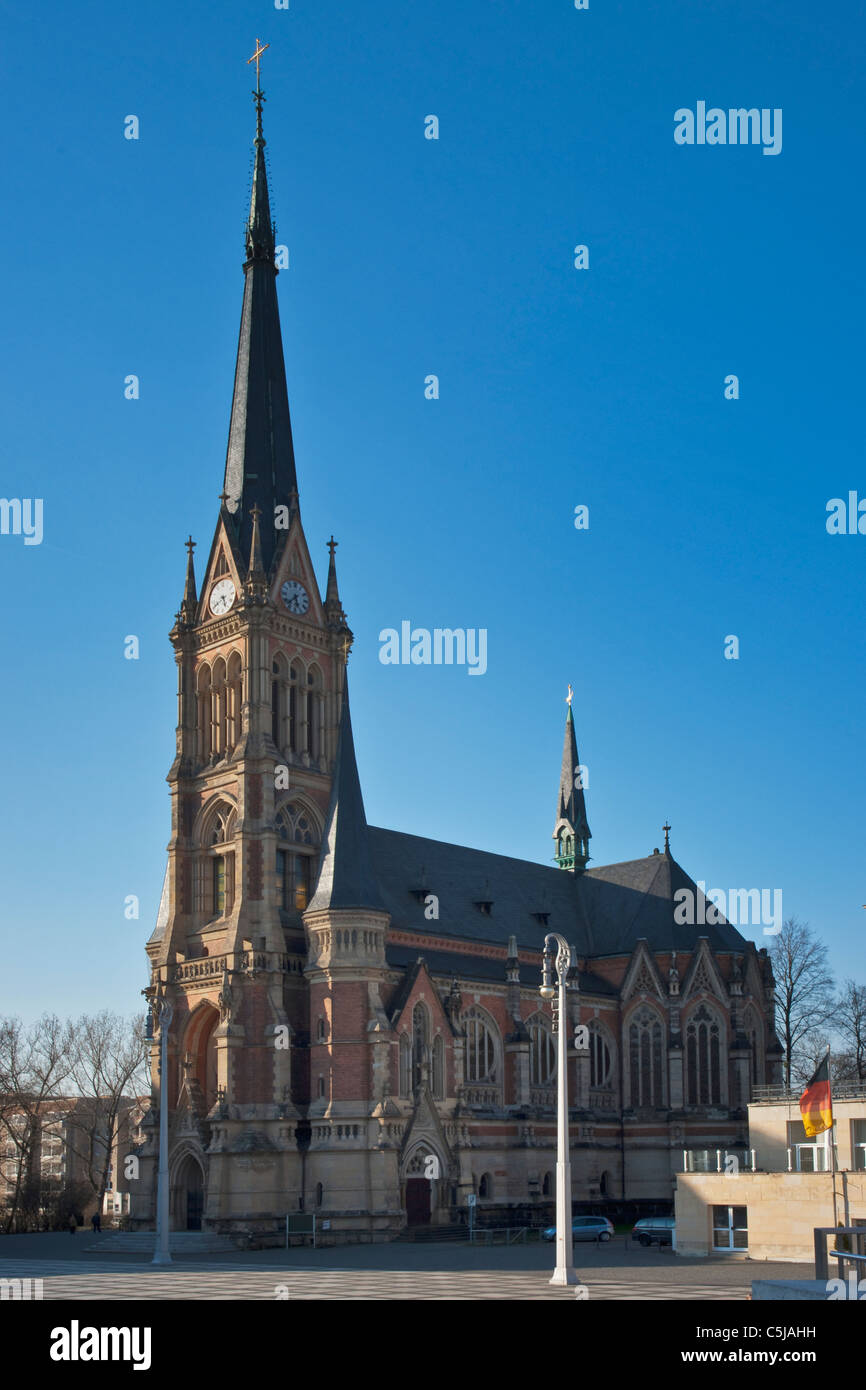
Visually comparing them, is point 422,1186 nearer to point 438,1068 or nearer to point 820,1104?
point 438,1068

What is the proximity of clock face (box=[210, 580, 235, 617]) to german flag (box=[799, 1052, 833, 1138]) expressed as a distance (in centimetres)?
4022

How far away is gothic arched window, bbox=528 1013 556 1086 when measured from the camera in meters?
78.5

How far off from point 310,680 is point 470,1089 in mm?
22245

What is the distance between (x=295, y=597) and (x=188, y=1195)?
29551mm

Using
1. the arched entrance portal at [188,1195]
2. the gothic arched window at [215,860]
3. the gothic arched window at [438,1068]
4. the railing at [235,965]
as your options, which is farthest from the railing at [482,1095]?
the gothic arched window at [215,860]

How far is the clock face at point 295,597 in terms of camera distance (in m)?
74.8

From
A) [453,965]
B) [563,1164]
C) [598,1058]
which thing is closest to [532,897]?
[598,1058]

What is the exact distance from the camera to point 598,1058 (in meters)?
83.5

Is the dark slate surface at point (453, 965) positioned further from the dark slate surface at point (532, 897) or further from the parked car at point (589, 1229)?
the parked car at point (589, 1229)

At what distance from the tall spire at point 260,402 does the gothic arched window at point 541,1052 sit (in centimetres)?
2892

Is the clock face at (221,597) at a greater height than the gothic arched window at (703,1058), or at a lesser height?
greater

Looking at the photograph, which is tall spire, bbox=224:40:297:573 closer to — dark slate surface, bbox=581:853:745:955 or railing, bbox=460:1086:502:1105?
railing, bbox=460:1086:502:1105

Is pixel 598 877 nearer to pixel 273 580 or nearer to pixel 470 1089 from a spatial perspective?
pixel 470 1089

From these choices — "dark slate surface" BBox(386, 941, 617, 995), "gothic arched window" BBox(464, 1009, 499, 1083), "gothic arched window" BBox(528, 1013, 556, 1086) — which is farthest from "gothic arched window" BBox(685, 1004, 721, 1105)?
"gothic arched window" BBox(464, 1009, 499, 1083)
